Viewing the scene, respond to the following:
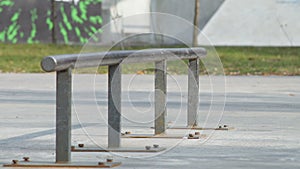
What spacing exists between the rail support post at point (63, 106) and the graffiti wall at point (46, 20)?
27741mm

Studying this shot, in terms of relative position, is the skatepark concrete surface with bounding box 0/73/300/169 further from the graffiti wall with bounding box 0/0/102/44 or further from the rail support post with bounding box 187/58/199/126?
the graffiti wall with bounding box 0/0/102/44

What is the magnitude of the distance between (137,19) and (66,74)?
2786 cm

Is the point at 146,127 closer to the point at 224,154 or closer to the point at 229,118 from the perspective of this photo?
the point at 229,118

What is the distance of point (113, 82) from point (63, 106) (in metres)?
1.06

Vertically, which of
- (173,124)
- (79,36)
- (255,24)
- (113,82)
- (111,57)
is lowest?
(173,124)

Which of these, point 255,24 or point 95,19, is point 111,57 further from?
point 95,19

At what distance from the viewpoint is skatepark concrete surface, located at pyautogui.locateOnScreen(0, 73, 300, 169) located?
880cm

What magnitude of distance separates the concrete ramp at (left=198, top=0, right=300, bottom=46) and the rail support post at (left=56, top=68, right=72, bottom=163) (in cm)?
2540

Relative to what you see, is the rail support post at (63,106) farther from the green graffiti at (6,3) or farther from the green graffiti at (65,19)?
the green graffiti at (6,3)

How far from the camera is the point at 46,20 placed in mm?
36188

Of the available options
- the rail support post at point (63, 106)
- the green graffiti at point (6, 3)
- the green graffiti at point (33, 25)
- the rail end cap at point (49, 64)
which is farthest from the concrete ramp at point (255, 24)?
the rail end cap at point (49, 64)

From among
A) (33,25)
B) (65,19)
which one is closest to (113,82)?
(65,19)

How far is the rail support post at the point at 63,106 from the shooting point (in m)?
8.00

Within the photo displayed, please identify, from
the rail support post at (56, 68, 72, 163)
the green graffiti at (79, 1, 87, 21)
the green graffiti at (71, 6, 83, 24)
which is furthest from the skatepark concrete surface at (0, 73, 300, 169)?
the green graffiti at (79, 1, 87, 21)
